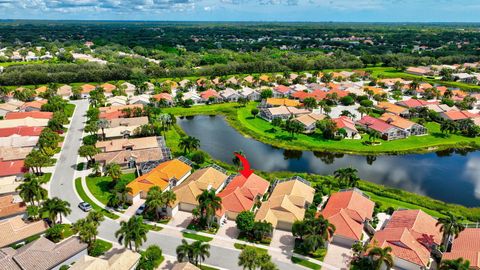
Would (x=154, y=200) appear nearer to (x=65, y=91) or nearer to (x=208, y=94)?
(x=208, y=94)

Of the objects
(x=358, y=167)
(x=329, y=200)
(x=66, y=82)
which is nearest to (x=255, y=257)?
(x=329, y=200)

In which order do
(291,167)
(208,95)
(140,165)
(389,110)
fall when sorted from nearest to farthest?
(140,165) → (291,167) → (389,110) → (208,95)

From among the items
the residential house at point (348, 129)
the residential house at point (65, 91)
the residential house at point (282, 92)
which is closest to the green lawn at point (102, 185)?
the residential house at point (348, 129)

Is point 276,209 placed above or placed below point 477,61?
below

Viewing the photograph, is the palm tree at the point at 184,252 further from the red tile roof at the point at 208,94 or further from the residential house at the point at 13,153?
the red tile roof at the point at 208,94

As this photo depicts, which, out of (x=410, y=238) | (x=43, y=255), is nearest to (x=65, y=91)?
(x=43, y=255)

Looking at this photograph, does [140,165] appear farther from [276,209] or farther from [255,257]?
[255,257]
